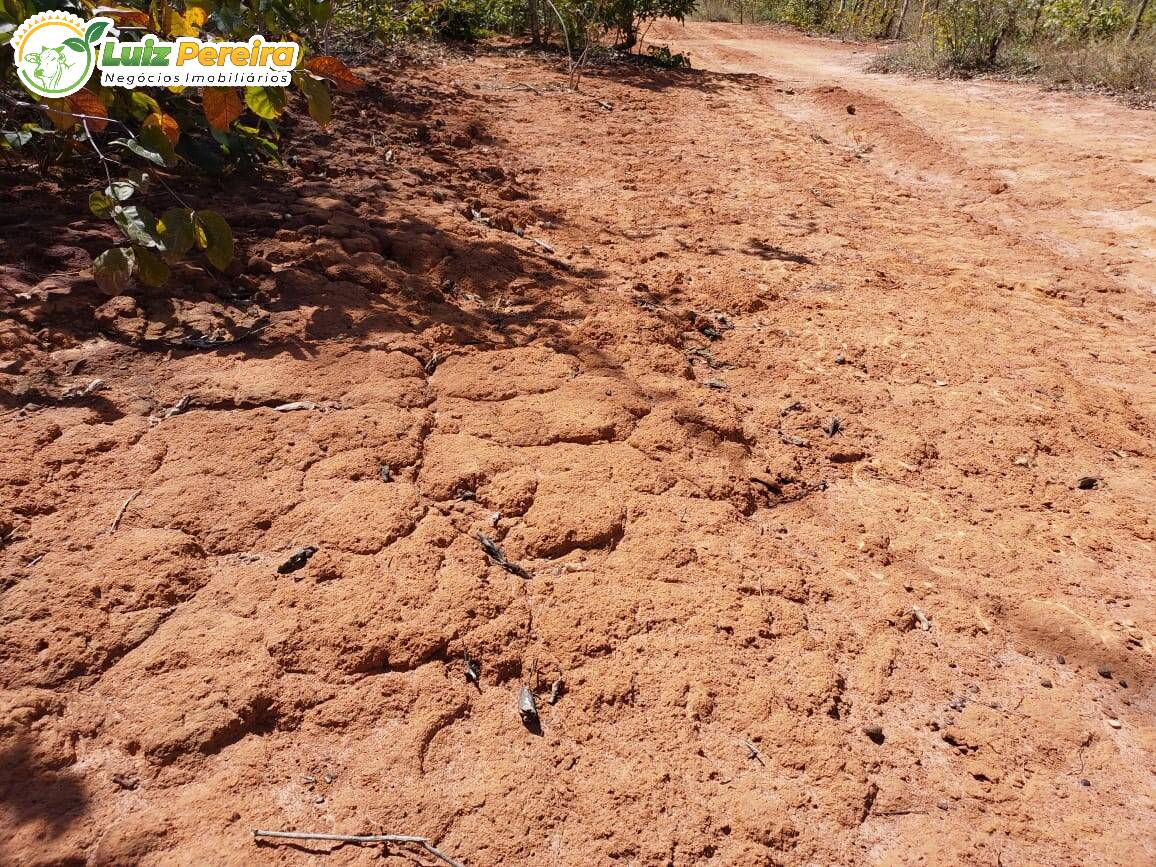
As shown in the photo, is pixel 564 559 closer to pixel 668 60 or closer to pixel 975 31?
pixel 668 60

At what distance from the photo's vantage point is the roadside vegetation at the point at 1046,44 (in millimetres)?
6988

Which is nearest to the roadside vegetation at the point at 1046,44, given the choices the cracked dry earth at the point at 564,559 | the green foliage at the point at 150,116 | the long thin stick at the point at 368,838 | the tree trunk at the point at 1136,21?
the tree trunk at the point at 1136,21

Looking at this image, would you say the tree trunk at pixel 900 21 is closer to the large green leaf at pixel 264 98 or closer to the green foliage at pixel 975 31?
the green foliage at pixel 975 31

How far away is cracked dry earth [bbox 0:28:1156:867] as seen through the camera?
128cm

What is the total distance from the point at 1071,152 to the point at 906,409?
396 cm

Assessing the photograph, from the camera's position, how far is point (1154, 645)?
1.68 meters

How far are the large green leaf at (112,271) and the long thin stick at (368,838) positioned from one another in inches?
59.5

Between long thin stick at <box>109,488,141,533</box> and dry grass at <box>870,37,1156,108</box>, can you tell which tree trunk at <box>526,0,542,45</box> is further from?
long thin stick at <box>109,488,141,533</box>

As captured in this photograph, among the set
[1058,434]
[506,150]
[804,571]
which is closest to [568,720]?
[804,571]

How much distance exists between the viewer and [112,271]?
1.95 m

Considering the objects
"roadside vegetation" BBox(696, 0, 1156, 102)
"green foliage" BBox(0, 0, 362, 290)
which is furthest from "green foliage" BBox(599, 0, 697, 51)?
"green foliage" BBox(0, 0, 362, 290)

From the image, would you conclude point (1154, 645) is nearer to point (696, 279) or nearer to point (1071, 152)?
point (696, 279)

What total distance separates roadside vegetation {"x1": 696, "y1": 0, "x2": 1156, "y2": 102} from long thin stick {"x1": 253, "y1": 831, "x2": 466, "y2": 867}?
27.1ft

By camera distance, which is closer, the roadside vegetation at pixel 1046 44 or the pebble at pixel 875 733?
the pebble at pixel 875 733
